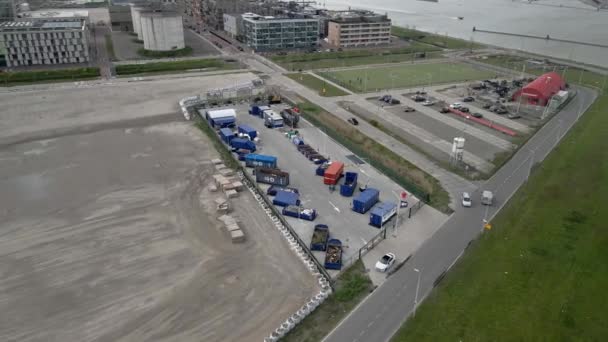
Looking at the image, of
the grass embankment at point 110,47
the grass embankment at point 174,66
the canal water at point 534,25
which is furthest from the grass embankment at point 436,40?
the grass embankment at point 110,47

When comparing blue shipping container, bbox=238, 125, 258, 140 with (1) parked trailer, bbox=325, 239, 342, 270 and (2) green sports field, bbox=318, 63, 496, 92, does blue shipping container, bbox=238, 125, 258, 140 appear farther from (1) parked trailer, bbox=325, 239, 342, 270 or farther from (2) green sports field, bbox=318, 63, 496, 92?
(2) green sports field, bbox=318, 63, 496, 92

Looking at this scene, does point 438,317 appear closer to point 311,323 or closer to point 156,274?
point 311,323

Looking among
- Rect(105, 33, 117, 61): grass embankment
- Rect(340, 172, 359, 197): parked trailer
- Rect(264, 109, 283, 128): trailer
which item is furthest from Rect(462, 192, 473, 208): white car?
Rect(105, 33, 117, 61): grass embankment

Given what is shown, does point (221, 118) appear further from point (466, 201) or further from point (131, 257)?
point (466, 201)

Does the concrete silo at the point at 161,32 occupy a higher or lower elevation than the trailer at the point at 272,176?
higher

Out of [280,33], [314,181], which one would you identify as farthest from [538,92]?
[280,33]

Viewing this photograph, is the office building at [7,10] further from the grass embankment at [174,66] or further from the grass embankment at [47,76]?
the grass embankment at [174,66]

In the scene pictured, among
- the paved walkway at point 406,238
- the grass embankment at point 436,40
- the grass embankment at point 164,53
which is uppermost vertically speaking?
the grass embankment at point 436,40
